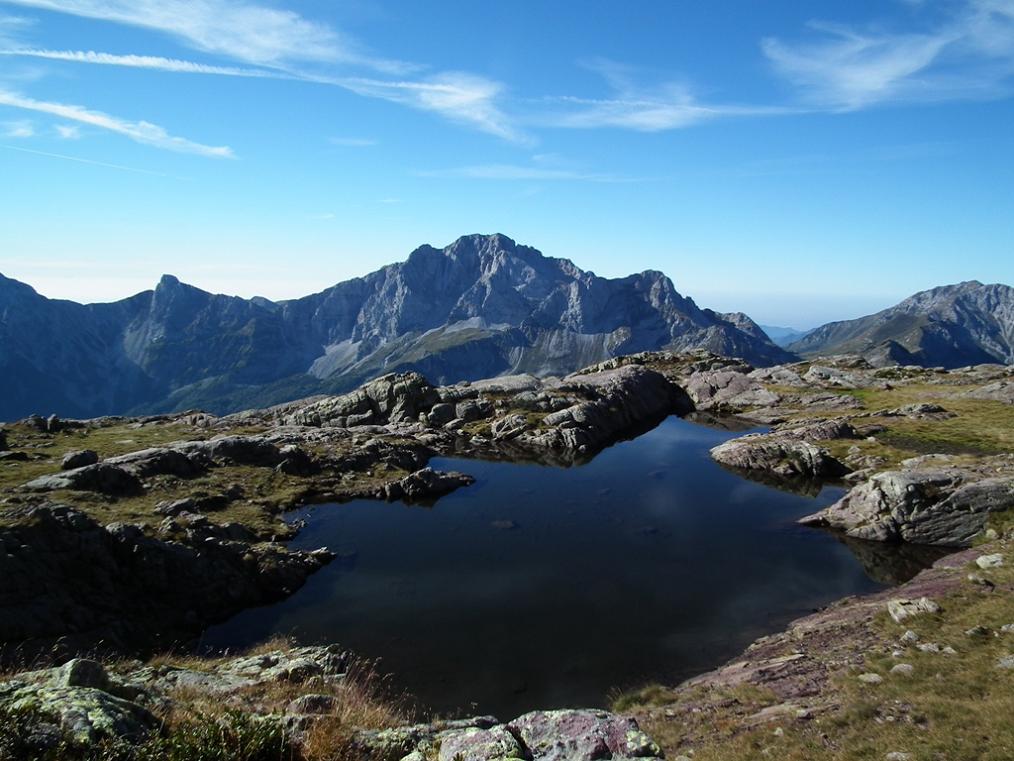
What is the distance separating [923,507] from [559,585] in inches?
1449

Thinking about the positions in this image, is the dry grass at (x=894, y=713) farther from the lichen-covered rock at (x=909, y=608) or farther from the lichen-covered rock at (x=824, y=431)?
the lichen-covered rock at (x=824, y=431)

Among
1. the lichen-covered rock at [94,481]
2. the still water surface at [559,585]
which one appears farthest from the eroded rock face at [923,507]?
the lichen-covered rock at [94,481]

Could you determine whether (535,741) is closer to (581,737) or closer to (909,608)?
(581,737)

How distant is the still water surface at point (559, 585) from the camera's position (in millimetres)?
34969

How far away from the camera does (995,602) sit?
90.7 feet

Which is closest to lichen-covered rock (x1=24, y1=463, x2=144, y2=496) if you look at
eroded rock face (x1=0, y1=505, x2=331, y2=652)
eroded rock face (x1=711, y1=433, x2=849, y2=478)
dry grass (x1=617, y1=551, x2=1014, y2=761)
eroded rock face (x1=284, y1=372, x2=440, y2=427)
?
eroded rock face (x1=0, y1=505, x2=331, y2=652)

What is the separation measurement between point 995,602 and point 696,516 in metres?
36.9

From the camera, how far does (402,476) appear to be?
79.9 m

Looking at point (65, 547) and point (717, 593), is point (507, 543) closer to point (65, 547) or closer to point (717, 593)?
point (717, 593)

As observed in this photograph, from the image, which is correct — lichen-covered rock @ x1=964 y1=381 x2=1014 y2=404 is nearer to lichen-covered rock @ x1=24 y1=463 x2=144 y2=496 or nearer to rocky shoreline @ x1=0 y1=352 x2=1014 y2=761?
rocky shoreline @ x1=0 y1=352 x2=1014 y2=761

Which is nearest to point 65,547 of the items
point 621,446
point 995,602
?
point 995,602

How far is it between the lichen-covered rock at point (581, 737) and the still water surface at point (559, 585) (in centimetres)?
1831

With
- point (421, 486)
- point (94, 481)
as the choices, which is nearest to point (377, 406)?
point (421, 486)

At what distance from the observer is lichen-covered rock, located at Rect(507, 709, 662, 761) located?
1304 centimetres
